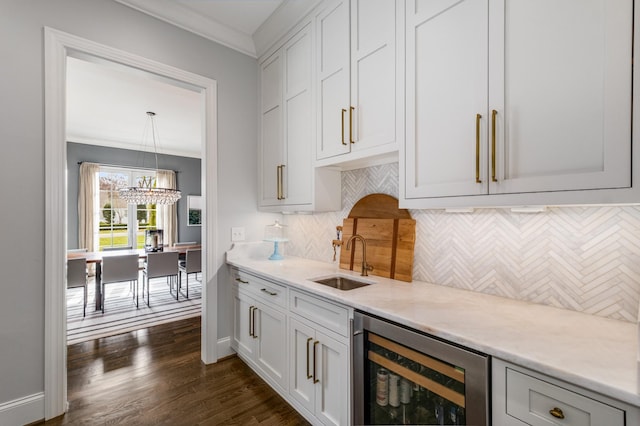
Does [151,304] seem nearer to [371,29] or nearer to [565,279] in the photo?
[371,29]

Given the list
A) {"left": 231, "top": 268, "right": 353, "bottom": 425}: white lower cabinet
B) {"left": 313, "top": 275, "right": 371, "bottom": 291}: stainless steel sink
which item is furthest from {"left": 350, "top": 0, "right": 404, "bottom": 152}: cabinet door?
{"left": 231, "top": 268, "right": 353, "bottom": 425}: white lower cabinet

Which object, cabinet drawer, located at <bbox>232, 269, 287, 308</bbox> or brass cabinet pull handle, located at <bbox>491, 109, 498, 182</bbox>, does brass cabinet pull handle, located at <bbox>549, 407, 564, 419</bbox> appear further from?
cabinet drawer, located at <bbox>232, 269, 287, 308</bbox>

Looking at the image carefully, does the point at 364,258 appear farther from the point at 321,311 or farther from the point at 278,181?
the point at 278,181

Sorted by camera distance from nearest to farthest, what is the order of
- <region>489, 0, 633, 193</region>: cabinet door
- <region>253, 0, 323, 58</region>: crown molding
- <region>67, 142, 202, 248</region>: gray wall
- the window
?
<region>489, 0, 633, 193</region>: cabinet door < <region>253, 0, 323, 58</region>: crown molding < <region>67, 142, 202, 248</region>: gray wall < the window

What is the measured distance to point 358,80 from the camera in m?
1.75

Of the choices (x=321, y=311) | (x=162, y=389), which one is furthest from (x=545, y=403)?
(x=162, y=389)

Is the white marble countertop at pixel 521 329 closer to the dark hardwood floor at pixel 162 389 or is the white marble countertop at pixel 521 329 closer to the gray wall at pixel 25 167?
the dark hardwood floor at pixel 162 389

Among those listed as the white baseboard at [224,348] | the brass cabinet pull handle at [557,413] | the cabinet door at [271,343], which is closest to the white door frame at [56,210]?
the white baseboard at [224,348]

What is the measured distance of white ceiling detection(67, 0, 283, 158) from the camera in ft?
7.48

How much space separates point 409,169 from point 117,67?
7.43 feet

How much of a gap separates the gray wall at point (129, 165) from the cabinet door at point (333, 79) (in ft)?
19.3

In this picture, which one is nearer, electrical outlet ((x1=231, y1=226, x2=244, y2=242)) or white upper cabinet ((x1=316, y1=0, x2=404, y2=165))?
white upper cabinet ((x1=316, y1=0, x2=404, y2=165))

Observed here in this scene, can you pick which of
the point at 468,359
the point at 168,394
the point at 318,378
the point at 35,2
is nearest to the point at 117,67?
the point at 35,2

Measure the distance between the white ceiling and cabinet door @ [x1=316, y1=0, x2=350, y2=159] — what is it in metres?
0.60
